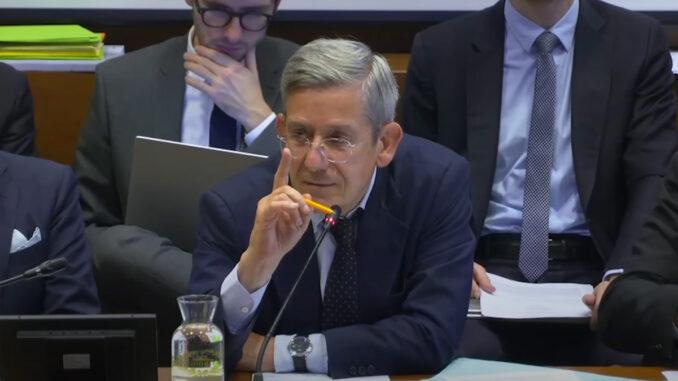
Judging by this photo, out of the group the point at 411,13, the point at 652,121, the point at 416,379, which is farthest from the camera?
the point at 411,13

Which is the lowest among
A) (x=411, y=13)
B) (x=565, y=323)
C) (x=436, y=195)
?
(x=565, y=323)

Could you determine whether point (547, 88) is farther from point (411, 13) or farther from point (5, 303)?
point (5, 303)

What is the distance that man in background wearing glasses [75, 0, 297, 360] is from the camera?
3449 mm

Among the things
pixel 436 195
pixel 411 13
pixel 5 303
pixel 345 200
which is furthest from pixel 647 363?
pixel 411 13

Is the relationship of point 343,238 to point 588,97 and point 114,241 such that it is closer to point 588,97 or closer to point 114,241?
point 114,241

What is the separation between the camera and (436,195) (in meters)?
2.76

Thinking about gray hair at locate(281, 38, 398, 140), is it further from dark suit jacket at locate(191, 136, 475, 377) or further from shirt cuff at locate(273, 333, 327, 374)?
shirt cuff at locate(273, 333, 327, 374)

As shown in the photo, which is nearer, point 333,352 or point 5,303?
point 333,352

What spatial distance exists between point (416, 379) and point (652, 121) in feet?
4.65

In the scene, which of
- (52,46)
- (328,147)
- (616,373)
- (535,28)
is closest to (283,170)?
(328,147)

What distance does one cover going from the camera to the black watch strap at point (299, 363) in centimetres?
242

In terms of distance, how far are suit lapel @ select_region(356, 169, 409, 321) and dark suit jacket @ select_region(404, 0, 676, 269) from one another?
80cm

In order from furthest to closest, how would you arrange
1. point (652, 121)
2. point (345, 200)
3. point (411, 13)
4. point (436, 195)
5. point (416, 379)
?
point (411, 13) → point (652, 121) → point (436, 195) → point (345, 200) → point (416, 379)

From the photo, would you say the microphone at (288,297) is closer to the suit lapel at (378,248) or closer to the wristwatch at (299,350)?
the wristwatch at (299,350)
